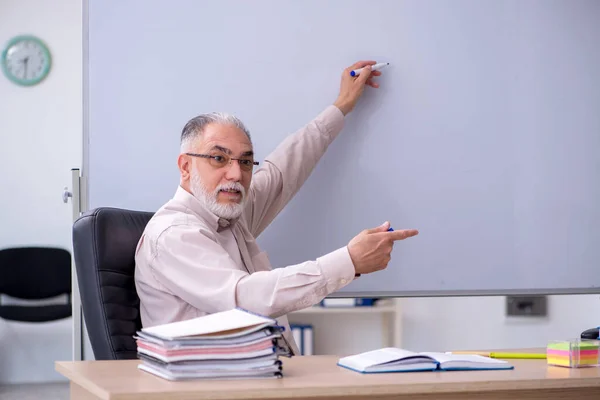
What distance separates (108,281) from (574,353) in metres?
1.12

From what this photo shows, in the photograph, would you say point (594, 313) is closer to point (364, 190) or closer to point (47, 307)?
point (364, 190)

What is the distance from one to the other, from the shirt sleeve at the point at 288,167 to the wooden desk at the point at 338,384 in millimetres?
933

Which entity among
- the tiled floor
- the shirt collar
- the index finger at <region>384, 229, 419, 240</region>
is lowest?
the tiled floor

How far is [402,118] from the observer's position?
2.63 metres

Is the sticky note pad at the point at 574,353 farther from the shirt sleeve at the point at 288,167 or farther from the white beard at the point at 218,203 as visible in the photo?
the shirt sleeve at the point at 288,167

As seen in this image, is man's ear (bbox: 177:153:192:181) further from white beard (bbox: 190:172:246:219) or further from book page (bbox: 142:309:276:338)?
book page (bbox: 142:309:276:338)

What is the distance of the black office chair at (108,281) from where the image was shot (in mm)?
1945

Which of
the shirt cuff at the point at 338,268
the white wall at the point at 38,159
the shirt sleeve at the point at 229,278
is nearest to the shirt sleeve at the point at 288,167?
the shirt sleeve at the point at 229,278

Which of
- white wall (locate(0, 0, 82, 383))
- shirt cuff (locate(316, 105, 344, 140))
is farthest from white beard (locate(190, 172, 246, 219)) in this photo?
white wall (locate(0, 0, 82, 383))

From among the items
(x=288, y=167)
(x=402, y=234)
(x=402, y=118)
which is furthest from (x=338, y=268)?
(x=402, y=118)

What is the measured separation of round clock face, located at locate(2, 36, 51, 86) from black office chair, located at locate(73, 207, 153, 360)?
393 centimetres

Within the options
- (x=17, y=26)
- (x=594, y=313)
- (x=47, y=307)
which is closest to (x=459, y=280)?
(x=594, y=313)

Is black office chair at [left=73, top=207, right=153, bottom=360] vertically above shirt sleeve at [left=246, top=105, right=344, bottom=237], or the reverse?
shirt sleeve at [left=246, top=105, right=344, bottom=237]

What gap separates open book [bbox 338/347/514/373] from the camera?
1.40 metres
